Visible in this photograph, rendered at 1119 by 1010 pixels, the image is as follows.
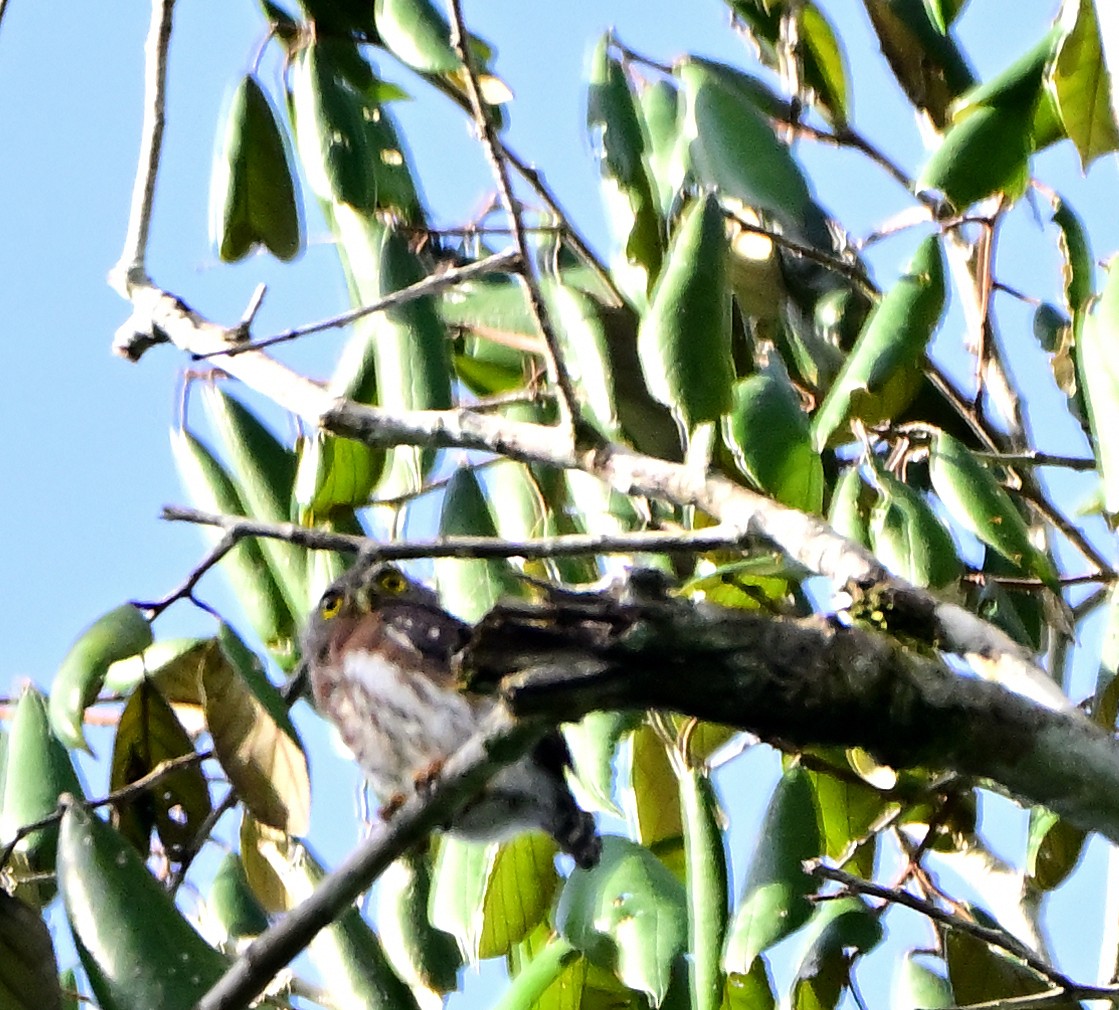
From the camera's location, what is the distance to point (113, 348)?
2803 millimetres

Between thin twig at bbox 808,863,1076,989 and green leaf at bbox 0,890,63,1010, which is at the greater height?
green leaf at bbox 0,890,63,1010

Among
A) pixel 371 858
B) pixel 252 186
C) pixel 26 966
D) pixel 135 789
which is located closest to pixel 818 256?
pixel 252 186

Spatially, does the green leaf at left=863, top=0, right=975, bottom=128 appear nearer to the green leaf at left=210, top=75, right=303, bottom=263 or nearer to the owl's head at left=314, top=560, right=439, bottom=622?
the green leaf at left=210, top=75, right=303, bottom=263

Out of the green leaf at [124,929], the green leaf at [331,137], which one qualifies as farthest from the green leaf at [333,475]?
the green leaf at [124,929]

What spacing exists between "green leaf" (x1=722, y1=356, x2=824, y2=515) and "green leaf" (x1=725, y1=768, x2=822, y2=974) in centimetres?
45

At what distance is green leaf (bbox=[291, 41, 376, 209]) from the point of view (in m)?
2.89

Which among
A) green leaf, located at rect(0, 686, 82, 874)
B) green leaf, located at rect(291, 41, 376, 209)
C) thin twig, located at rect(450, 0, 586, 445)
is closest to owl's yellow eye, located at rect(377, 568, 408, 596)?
green leaf, located at rect(291, 41, 376, 209)

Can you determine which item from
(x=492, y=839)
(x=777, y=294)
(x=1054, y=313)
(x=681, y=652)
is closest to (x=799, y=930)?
(x=492, y=839)

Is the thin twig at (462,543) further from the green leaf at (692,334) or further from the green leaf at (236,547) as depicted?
the green leaf at (236,547)

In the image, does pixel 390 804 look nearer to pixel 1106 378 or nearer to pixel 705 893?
pixel 705 893

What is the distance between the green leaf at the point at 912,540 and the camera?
2.46 m

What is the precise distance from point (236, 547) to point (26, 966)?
4.08 feet

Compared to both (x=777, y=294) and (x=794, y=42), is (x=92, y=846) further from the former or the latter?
(x=794, y=42)

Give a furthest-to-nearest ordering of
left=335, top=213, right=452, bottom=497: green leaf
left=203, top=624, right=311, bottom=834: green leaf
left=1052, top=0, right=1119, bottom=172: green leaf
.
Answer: left=335, top=213, right=452, bottom=497: green leaf, left=1052, top=0, right=1119, bottom=172: green leaf, left=203, top=624, right=311, bottom=834: green leaf
